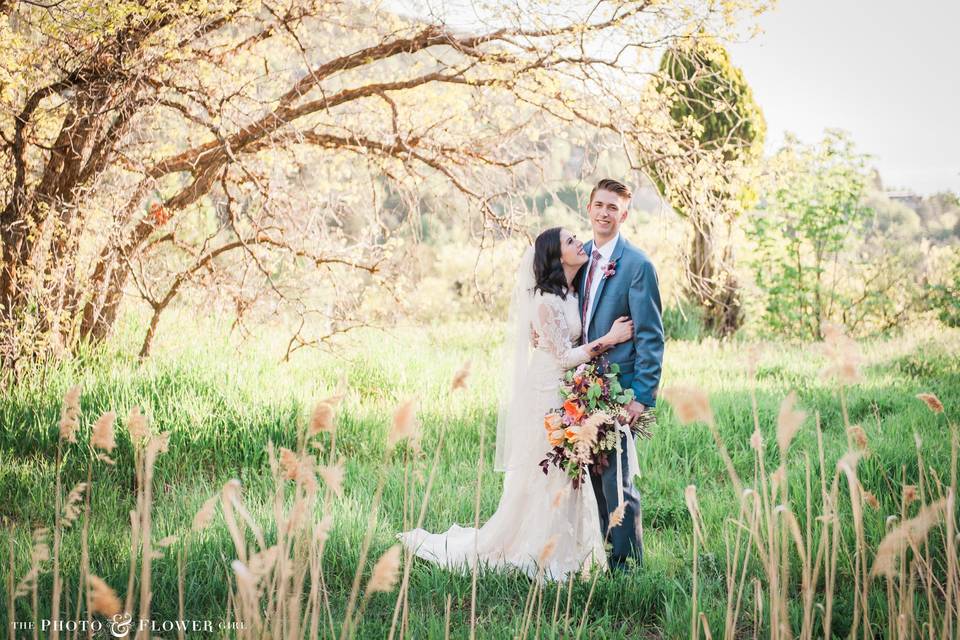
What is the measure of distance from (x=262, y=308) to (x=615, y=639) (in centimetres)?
508

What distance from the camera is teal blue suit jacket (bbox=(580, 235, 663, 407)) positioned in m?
3.63

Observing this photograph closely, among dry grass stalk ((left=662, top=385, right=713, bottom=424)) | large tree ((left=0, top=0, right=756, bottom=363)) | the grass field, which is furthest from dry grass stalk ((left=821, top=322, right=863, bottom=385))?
large tree ((left=0, top=0, right=756, bottom=363))

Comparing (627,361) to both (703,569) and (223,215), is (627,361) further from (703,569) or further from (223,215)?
(223,215)

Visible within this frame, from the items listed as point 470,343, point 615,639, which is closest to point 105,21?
point 615,639

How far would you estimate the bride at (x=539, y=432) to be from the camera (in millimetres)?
3859

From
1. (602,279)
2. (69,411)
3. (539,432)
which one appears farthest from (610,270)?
(69,411)

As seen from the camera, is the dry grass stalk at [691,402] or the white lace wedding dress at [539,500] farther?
the white lace wedding dress at [539,500]

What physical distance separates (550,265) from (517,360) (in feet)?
1.98

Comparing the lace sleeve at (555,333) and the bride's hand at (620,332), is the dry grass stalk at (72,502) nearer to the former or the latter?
the lace sleeve at (555,333)

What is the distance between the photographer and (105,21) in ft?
15.3

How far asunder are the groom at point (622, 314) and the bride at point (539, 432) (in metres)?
0.08

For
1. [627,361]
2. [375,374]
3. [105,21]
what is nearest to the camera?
[627,361]

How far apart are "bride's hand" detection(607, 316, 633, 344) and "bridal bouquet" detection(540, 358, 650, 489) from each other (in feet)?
0.46

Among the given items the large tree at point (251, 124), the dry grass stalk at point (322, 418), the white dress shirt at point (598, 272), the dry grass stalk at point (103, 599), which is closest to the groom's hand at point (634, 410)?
the white dress shirt at point (598, 272)
